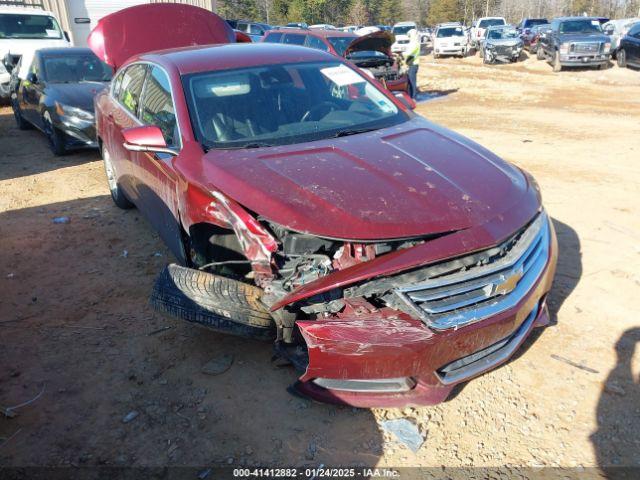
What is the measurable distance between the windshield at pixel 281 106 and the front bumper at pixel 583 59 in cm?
1715

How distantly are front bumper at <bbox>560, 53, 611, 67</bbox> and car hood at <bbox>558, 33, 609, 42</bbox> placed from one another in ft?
1.58

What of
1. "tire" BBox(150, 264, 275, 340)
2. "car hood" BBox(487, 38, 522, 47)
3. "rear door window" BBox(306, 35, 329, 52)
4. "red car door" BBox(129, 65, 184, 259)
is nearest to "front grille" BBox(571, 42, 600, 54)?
"car hood" BBox(487, 38, 522, 47)

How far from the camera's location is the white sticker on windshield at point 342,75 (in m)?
3.97

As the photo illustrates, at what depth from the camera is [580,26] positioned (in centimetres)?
1861

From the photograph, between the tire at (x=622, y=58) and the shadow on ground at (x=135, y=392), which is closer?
the shadow on ground at (x=135, y=392)

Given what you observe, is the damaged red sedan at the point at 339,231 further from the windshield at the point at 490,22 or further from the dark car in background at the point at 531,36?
the windshield at the point at 490,22

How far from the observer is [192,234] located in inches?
126

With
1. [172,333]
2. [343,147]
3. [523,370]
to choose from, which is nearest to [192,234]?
[172,333]

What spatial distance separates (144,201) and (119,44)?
2.69m

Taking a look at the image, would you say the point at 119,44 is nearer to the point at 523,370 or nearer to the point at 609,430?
the point at 523,370

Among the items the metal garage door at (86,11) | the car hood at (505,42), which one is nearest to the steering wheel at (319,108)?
the metal garage door at (86,11)

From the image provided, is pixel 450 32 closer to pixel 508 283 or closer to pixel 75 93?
pixel 75 93

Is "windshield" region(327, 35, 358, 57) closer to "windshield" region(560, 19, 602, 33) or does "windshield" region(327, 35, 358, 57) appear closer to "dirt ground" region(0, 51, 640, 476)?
"dirt ground" region(0, 51, 640, 476)

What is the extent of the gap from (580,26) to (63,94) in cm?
1788
